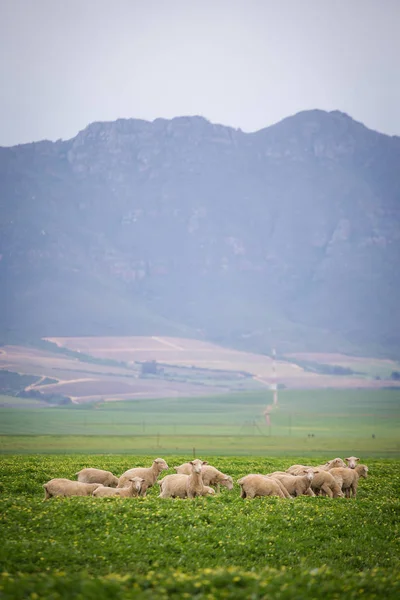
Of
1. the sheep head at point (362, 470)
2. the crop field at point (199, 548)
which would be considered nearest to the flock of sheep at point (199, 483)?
the crop field at point (199, 548)

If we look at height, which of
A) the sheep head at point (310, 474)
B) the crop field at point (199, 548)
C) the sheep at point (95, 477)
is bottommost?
the crop field at point (199, 548)

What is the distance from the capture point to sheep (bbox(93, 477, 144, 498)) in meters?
26.7

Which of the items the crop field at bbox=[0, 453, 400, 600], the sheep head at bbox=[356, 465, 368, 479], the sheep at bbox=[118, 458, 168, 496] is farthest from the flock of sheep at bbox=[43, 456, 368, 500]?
the sheep head at bbox=[356, 465, 368, 479]

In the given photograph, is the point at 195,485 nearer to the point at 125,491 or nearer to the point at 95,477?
the point at 125,491

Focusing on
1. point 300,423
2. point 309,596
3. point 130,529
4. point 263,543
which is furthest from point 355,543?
point 300,423

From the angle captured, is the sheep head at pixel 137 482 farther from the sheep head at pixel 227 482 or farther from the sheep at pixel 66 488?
the sheep head at pixel 227 482

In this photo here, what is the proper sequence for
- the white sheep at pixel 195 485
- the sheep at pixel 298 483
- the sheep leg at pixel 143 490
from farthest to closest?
the sheep at pixel 298 483
the sheep leg at pixel 143 490
the white sheep at pixel 195 485

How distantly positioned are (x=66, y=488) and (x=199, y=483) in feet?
15.0

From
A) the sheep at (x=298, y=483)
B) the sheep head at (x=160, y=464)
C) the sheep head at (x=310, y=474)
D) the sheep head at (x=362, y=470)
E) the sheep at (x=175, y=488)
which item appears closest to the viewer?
the sheep at (x=175, y=488)

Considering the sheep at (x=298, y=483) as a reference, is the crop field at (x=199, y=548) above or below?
below

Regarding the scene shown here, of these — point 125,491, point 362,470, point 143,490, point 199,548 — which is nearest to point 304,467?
point 362,470

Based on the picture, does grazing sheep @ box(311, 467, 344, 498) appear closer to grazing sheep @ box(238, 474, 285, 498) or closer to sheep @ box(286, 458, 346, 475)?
sheep @ box(286, 458, 346, 475)

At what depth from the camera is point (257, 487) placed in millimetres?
27766

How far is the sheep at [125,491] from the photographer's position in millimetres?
26734
